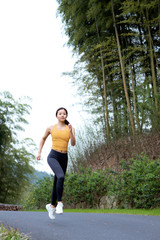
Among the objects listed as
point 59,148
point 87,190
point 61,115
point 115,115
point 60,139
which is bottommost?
point 87,190

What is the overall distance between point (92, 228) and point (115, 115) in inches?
277

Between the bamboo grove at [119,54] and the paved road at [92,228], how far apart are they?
5000 millimetres

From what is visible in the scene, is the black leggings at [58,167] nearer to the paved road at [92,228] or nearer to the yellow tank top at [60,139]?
the yellow tank top at [60,139]

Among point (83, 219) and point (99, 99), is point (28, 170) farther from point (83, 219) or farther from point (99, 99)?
point (83, 219)

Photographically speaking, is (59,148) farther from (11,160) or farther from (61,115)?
(11,160)

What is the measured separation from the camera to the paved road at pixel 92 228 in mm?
3121

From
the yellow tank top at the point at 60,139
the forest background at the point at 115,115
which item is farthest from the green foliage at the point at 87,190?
the yellow tank top at the point at 60,139

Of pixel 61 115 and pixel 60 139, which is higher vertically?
pixel 61 115

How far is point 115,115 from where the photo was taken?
33.8 ft

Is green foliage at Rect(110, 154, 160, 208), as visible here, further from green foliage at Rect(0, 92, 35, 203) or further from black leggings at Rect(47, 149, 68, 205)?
green foliage at Rect(0, 92, 35, 203)

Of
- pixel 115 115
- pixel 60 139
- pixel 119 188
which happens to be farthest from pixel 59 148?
pixel 115 115

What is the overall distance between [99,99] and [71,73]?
1822 millimetres

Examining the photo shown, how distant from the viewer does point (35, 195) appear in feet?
26.5

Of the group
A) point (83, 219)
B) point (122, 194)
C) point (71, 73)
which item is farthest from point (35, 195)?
point (71, 73)
